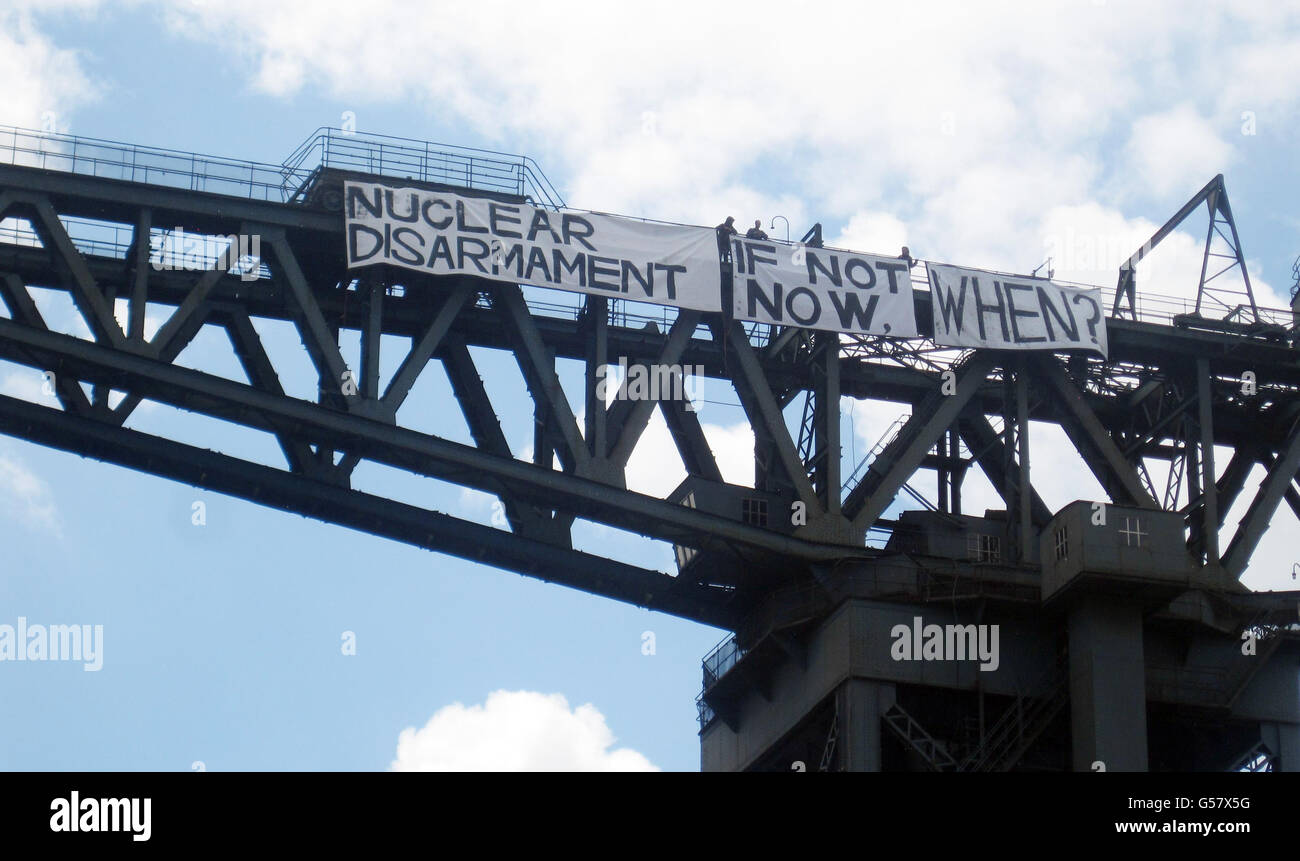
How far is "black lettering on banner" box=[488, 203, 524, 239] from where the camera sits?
56375 mm

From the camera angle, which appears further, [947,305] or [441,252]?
[947,305]

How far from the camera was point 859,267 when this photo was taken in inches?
2330

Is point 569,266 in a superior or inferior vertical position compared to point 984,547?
superior

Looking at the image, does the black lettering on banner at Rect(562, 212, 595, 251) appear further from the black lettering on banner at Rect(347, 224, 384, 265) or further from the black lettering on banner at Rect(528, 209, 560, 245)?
the black lettering on banner at Rect(347, 224, 384, 265)

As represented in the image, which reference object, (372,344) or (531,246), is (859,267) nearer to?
(531,246)

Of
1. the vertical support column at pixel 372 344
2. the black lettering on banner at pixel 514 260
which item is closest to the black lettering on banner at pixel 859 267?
the black lettering on banner at pixel 514 260

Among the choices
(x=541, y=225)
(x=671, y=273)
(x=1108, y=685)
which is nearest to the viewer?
(x=1108, y=685)

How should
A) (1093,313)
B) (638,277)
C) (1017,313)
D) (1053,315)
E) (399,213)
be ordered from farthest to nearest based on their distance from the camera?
1. (1093,313)
2. (1053,315)
3. (1017,313)
4. (638,277)
5. (399,213)

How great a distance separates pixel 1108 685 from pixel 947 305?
38.6ft

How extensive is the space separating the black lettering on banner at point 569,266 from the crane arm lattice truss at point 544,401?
1193 millimetres

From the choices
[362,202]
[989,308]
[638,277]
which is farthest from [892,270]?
[362,202]
